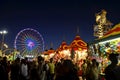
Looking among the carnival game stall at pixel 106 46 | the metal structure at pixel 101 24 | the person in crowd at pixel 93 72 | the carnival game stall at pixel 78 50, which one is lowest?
the person in crowd at pixel 93 72

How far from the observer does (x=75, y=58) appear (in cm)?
3053

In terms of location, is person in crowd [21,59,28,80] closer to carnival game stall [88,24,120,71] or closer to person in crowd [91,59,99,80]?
person in crowd [91,59,99,80]

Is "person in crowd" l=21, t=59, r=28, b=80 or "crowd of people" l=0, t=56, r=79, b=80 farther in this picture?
"person in crowd" l=21, t=59, r=28, b=80

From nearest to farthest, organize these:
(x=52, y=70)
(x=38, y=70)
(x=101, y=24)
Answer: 1. (x=38, y=70)
2. (x=52, y=70)
3. (x=101, y=24)

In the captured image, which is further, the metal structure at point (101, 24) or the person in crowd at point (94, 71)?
the metal structure at point (101, 24)

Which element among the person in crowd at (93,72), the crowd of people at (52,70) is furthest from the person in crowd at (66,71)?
the person in crowd at (93,72)

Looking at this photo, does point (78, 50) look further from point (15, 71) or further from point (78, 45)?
point (15, 71)

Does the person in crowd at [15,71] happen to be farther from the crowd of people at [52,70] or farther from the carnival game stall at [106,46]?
the carnival game stall at [106,46]

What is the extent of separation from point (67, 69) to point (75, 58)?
2284 cm

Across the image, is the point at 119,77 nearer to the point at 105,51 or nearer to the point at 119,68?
the point at 119,68

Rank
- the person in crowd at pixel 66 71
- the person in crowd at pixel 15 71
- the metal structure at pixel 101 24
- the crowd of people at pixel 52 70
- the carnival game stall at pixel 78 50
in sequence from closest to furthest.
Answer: the crowd of people at pixel 52 70, the person in crowd at pixel 66 71, the person in crowd at pixel 15 71, the carnival game stall at pixel 78 50, the metal structure at pixel 101 24

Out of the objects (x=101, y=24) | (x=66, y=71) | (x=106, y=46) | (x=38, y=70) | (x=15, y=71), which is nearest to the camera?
(x=66, y=71)

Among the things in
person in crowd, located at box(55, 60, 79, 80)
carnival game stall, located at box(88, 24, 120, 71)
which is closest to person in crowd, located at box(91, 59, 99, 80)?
carnival game stall, located at box(88, 24, 120, 71)

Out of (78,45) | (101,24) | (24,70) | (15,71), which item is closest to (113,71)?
(24,70)
